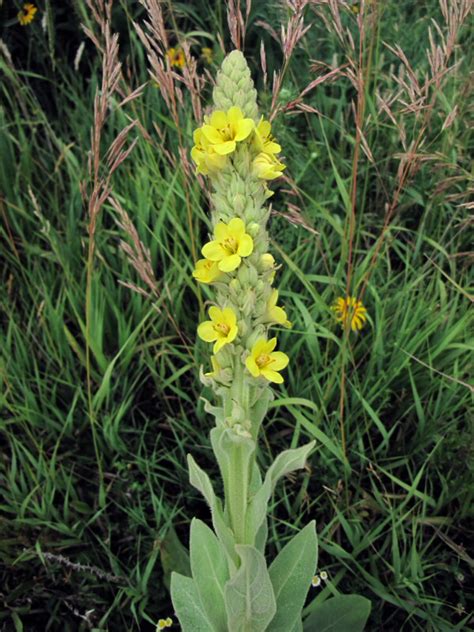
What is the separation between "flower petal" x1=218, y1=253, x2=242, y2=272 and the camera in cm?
120

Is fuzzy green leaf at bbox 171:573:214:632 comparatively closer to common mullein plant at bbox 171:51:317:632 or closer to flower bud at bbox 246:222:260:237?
common mullein plant at bbox 171:51:317:632

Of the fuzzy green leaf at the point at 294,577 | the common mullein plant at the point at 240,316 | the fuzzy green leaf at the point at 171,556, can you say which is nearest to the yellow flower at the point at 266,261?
the common mullein plant at the point at 240,316

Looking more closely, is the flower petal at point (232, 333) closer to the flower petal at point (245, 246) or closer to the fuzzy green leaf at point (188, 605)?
the flower petal at point (245, 246)

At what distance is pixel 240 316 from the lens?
129 cm

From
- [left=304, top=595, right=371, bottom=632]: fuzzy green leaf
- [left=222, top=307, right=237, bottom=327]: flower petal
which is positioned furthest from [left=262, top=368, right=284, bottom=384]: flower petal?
[left=304, top=595, right=371, bottom=632]: fuzzy green leaf

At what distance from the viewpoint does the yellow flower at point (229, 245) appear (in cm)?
120

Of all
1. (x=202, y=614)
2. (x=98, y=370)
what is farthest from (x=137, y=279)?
(x=202, y=614)

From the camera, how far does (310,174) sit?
288 centimetres

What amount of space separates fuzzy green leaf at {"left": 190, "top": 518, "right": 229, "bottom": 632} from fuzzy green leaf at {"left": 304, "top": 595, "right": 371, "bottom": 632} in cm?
29

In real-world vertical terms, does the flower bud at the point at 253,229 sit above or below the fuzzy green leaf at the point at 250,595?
A: above

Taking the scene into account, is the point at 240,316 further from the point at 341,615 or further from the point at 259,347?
the point at 341,615

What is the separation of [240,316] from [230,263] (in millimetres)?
124

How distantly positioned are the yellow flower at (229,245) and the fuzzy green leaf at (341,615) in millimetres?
1021

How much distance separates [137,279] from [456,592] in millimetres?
1537
